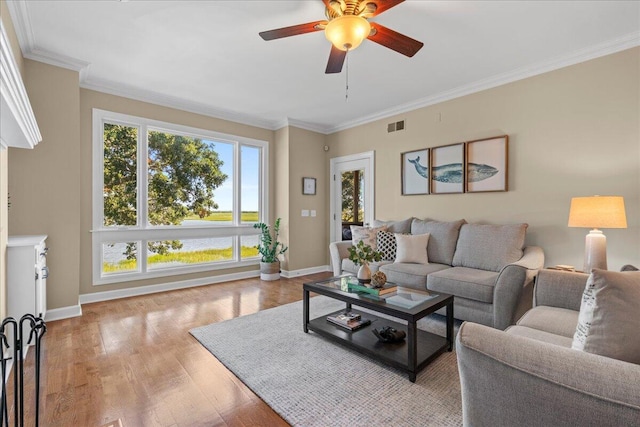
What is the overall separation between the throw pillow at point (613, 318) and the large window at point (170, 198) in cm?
445

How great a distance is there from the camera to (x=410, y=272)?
321cm

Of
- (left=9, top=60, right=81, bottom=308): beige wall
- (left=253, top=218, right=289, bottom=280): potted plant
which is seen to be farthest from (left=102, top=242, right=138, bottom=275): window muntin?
(left=253, top=218, right=289, bottom=280): potted plant

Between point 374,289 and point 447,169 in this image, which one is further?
point 447,169

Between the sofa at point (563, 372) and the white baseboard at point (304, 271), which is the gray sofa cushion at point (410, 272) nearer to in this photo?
the sofa at point (563, 372)

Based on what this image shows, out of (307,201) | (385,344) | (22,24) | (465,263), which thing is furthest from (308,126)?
(385,344)

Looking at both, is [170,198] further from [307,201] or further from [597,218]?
[597,218]

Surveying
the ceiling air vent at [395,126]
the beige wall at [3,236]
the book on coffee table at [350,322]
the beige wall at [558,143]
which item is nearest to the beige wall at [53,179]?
the beige wall at [3,236]

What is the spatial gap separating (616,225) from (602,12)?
1663 mm

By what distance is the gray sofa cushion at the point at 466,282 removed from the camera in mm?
2666

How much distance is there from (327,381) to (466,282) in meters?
1.57

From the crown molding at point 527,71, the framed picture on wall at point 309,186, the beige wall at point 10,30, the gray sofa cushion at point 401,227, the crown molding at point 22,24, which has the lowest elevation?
the gray sofa cushion at point 401,227

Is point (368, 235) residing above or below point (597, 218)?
below

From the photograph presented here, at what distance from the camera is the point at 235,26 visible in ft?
8.38

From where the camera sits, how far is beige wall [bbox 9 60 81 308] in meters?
2.97
